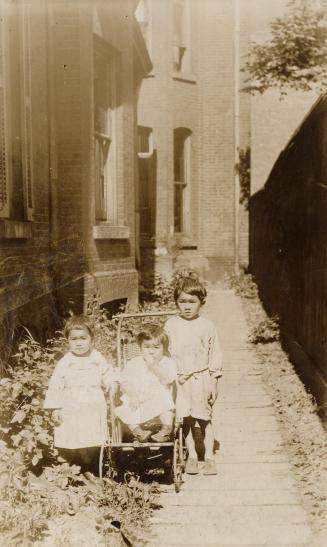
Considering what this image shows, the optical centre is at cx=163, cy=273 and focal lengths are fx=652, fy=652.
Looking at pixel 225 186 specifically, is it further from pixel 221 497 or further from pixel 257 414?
pixel 221 497

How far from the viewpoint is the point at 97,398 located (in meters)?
4.59

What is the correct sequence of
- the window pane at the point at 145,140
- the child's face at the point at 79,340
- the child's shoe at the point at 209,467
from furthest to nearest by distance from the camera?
the window pane at the point at 145,140 < the child's shoe at the point at 209,467 < the child's face at the point at 79,340

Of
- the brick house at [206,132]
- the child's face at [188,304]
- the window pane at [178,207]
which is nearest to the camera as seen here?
the child's face at [188,304]

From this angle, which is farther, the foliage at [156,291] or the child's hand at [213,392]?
the foliage at [156,291]

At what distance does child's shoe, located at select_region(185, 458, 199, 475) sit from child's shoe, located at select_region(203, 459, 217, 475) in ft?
0.23

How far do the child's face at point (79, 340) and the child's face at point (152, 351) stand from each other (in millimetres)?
418

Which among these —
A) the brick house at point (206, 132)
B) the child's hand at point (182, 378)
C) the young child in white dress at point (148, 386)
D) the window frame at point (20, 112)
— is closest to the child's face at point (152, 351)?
the young child in white dress at point (148, 386)

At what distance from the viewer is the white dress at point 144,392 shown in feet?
15.5

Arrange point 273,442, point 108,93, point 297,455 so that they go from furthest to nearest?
Result: point 108,93 → point 273,442 → point 297,455

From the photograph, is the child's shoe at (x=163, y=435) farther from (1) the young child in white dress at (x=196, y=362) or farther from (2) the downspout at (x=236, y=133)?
(2) the downspout at (x=236, y=133)

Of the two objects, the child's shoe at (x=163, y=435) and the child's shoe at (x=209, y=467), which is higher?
the child's shoe at (x=163, y=435)

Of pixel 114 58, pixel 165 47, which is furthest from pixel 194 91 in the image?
pixel 114 58

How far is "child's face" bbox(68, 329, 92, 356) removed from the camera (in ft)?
15.0

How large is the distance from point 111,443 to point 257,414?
238 centimetres
